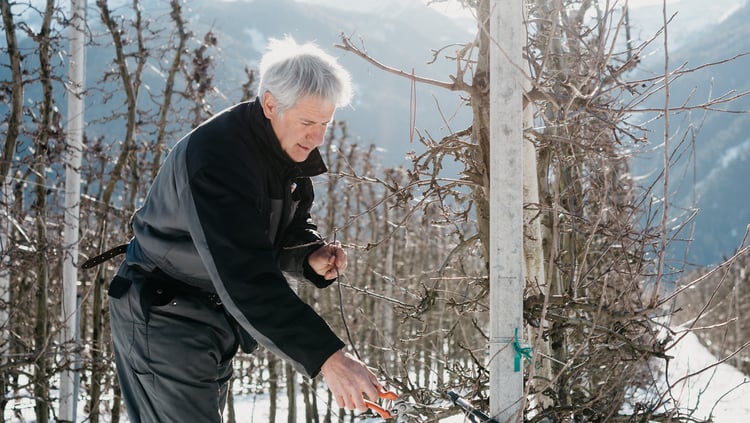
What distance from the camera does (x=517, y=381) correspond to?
89.9 inches

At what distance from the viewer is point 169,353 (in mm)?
2586

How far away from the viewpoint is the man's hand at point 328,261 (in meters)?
2.93

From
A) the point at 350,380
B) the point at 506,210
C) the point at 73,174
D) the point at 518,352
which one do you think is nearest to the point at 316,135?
the point at 506,210

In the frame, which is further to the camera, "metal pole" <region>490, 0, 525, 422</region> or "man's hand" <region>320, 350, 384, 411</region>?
"metal pole" <region>490, 0, 525, 422</region>

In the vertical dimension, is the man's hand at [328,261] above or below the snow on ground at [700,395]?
above

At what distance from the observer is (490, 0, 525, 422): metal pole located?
2232mm

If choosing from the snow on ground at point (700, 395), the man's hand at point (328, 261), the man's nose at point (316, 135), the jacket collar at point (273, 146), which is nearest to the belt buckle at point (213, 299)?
the man's hand at point (328, 261)

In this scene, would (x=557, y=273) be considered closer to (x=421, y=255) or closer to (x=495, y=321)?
(x=495, y=321)

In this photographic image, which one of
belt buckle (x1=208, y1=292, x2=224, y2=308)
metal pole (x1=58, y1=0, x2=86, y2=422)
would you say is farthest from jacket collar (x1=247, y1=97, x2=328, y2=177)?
metal pole (x1=58, y1=0, x2=86, y2=422)

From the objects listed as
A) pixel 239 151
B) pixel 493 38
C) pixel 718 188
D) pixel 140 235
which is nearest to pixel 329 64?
pixel 239 151

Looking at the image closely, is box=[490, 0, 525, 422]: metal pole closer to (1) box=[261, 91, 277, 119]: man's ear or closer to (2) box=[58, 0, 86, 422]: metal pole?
(1) box=[261, 91, 277, 119]: man's ear

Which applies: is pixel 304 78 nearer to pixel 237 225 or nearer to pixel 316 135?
pixel 316 135

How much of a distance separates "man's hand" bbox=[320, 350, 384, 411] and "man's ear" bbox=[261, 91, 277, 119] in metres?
0.87

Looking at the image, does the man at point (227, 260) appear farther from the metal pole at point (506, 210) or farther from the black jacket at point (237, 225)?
the metal pole at point (506, 210)
